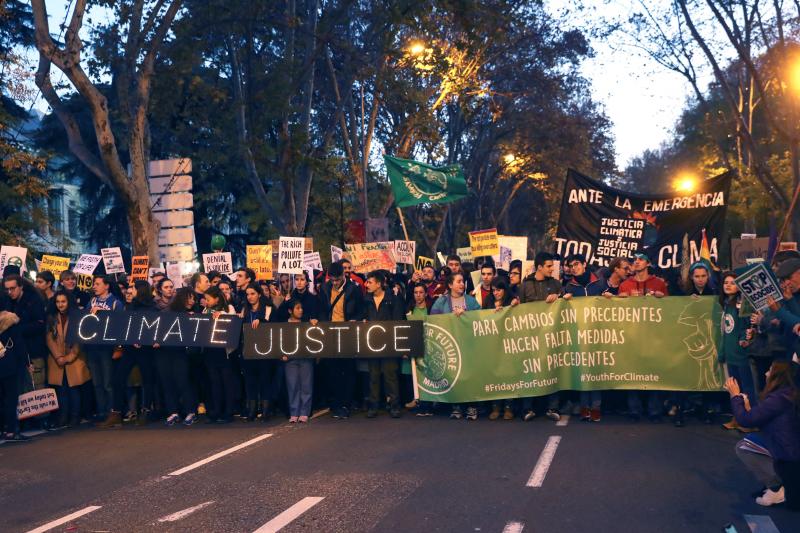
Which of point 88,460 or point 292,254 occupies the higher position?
point 292,254

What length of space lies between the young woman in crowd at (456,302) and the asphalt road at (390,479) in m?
0.61

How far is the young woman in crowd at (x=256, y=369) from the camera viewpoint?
1278 cm

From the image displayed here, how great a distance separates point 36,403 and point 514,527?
7.74 meters

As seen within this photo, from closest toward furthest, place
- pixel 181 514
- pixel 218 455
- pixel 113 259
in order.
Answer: pixel 181 514 → pixel 218 455 → pixel 113 259

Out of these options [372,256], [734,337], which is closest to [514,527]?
[734,337]

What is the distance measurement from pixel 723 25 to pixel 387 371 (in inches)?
493

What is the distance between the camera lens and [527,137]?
38.5 metres

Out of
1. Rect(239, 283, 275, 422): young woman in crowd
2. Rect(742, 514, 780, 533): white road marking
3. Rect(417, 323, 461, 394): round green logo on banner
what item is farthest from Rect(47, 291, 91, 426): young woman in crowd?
Rect(742, 514, 780, 533): white road marking

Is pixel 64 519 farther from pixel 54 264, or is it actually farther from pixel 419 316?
pixel 54 264

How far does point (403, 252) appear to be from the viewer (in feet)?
67.4

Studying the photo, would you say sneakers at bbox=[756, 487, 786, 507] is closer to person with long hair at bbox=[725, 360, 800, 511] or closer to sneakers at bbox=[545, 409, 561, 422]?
person with long hair at bbox=[725, 360, 800, 511]

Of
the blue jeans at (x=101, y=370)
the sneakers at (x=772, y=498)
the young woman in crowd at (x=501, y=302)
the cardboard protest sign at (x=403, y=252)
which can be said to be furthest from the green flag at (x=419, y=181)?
the sneakers at (x=772, y=498)

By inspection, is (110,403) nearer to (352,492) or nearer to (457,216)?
(352,492)

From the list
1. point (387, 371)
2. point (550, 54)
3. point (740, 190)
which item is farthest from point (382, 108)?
point (387, 371)
